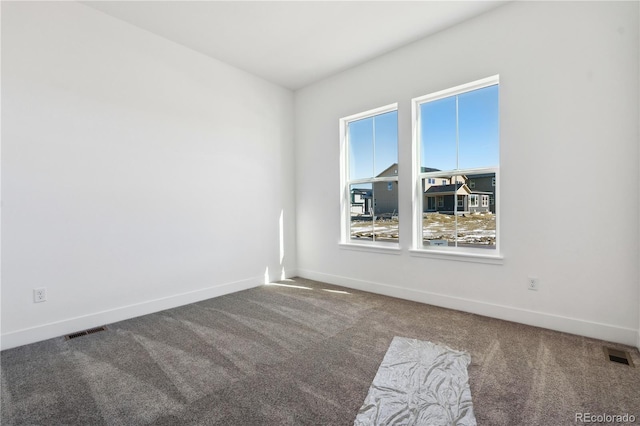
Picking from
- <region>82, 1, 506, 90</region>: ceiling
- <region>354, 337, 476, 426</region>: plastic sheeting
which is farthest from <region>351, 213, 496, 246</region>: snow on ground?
<region>82, 1, 506, 90</region>: ceiling

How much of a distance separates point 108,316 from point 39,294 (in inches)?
23.7

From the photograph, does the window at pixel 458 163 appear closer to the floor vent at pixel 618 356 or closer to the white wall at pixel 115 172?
the floor vent at pixel 618 356

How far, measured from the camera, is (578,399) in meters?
1.77

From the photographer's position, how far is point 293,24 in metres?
3.21

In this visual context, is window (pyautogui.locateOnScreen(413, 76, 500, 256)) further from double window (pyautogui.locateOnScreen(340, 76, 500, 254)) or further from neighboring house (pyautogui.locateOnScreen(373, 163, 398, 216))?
neighboring house (pyautogui.locateOnScreen(373, 163, 398, 216))

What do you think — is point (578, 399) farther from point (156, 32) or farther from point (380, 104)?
point (156, 32)

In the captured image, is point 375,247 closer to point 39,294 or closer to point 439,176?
point 439,176

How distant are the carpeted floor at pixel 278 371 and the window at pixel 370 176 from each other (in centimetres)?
131

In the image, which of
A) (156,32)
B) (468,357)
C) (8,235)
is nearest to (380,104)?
(156,32)

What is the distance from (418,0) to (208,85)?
8.50ft

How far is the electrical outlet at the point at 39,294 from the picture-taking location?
265 centimetres

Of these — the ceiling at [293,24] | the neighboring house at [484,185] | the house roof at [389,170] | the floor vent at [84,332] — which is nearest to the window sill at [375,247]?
the house roof at [389,170]

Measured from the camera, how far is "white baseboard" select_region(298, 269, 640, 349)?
2.48m

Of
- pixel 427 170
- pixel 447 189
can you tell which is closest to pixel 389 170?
pixel 427 170
